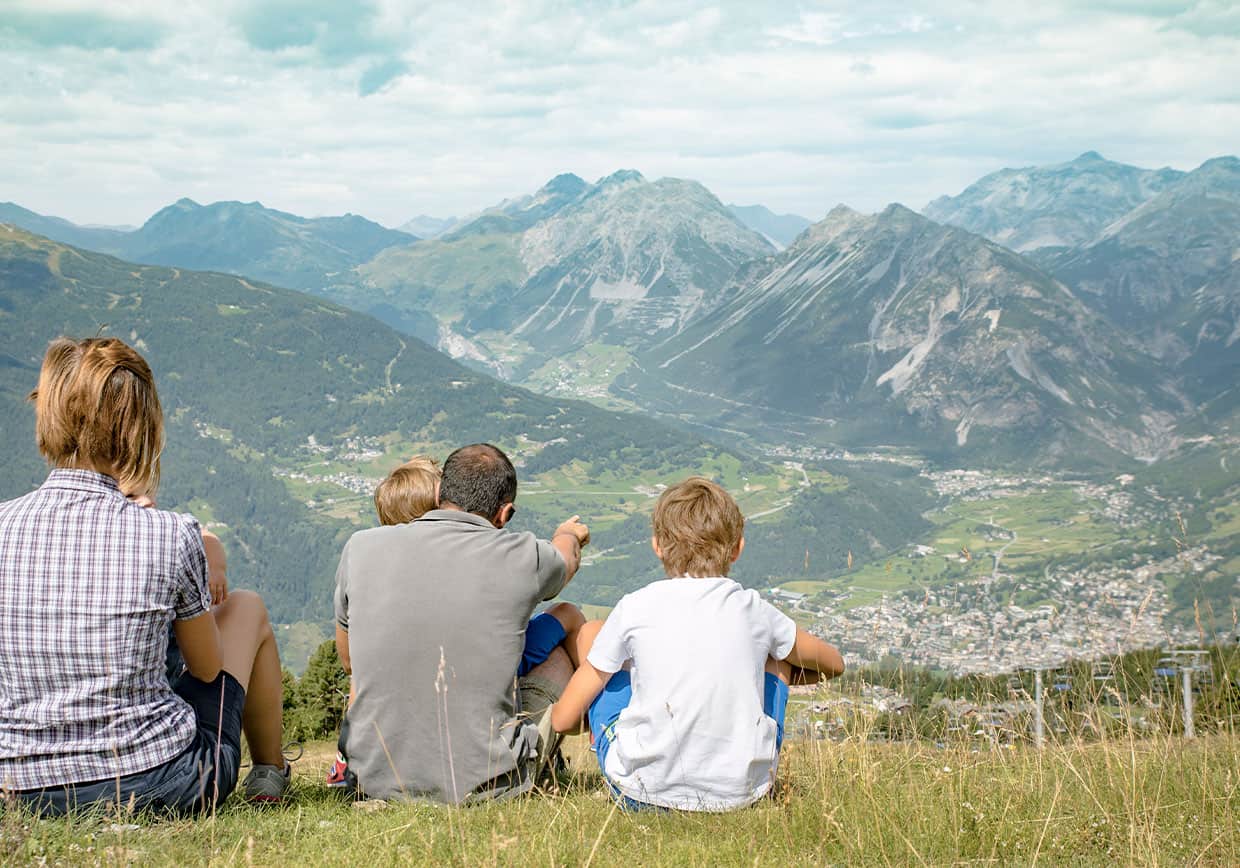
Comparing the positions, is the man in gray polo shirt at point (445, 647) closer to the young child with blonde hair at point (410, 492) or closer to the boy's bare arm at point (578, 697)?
the boy's bare arm at point (578, 697)

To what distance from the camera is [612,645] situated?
4406 mm

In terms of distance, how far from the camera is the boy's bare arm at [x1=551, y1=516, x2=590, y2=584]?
4.95 meters

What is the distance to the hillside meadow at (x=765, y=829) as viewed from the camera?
3.63 meters

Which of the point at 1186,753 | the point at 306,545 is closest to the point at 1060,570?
the point at 306,545

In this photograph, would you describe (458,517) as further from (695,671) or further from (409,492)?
(695,671)

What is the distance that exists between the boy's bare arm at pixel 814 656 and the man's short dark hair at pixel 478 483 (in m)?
1.60

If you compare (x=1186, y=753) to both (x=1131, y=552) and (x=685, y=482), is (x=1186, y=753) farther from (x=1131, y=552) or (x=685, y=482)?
(x=1131, y=552)

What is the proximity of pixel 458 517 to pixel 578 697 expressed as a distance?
3.49ft

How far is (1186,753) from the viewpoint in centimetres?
572

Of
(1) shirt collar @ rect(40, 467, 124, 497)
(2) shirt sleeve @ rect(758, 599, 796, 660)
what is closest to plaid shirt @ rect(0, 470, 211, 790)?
(1) shirt collar @ rect(40, 467, 124, 497)

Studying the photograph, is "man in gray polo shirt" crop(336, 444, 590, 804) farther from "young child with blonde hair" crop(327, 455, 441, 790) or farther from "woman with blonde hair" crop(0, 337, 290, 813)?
"woman with blonde hair" crop(0, 337, 290, 813)

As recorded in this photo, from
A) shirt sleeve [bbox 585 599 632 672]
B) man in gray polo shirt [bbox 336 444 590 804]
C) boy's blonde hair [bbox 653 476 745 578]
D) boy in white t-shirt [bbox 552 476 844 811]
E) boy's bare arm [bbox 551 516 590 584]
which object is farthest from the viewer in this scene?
boy's bare arm [bbox 551 516 590 584]

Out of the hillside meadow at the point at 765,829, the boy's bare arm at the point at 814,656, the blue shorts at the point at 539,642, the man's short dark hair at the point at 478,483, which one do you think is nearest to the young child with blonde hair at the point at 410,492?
the man's short dark hair at the point at 478,483

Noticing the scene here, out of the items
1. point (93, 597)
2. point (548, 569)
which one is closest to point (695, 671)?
point (548, 569)
